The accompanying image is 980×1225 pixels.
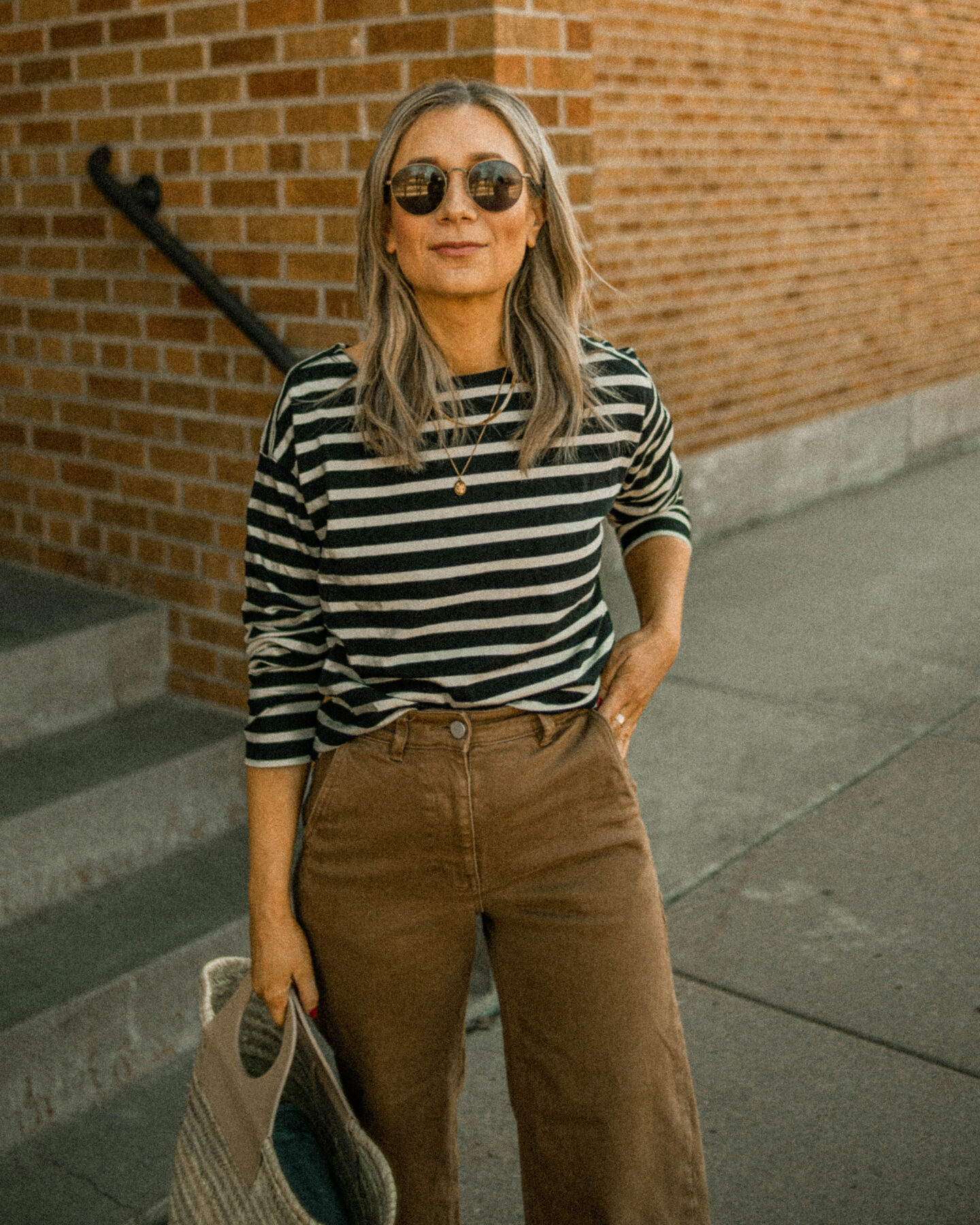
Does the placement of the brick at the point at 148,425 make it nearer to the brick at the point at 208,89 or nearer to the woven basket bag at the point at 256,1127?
the brick at the point at 208,89

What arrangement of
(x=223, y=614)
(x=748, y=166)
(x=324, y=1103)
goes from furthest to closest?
(x=748, y=166) < (x=223, y=614) < (x=324, y=1103)

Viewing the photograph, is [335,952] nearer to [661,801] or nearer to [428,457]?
[428,457]

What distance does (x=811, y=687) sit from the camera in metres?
5.23

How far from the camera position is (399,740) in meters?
1.85

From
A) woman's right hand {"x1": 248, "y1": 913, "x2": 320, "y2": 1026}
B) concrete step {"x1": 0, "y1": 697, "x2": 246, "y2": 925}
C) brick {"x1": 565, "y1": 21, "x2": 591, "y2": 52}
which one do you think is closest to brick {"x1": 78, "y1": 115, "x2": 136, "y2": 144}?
brick {"x1": 565, "y1": 21, "x2": 591, "y2": 52}

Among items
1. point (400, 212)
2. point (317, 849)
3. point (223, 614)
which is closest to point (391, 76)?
point (223, 614)

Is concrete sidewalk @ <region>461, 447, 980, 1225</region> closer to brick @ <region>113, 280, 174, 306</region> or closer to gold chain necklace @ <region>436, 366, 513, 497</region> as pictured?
gold chain necklace @ <region>436, 366, 513, 497</region>

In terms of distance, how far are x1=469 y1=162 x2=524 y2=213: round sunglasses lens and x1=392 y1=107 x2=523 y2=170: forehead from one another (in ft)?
0.07

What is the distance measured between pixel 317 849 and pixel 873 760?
3.05 meters

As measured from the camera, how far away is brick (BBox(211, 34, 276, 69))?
3.71 metres

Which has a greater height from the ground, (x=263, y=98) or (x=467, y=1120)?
(x=263, y=98)

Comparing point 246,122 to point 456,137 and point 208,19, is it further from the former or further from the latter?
point 456,137

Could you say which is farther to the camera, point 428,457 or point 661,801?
point 661,801

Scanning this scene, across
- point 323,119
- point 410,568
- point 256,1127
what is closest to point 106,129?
point 323,119
